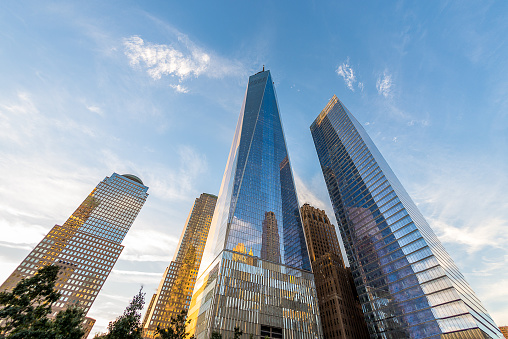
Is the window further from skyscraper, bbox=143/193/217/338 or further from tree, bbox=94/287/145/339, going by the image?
skyscraper, bbox=143/193/217/338

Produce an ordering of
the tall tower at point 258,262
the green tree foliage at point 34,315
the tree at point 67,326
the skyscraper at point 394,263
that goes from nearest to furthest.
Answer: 1. the green tree foliage at point 34,315
2. the tree at point 67,326
3. the tall tower at point 258,262
4. the skyscraper at point 394,263

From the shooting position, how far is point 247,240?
7662cm

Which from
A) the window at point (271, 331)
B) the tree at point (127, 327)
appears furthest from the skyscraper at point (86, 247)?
the tree at point (127, 327)

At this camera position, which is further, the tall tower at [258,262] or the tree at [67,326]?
the tall tower at [258,262]

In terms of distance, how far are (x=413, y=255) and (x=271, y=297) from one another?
157 ft

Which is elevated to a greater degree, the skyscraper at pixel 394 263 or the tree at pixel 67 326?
the skyscraper at pixel 394 263

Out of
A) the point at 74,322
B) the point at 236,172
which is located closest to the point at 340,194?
the point at 236,172

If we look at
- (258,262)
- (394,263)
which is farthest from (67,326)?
(394,263)

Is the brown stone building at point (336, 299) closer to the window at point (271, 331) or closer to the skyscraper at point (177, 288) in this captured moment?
the window at point (271, 331)

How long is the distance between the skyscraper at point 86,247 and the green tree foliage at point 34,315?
139456 mm

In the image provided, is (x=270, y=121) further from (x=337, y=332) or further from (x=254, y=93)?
(x=337, y=332)

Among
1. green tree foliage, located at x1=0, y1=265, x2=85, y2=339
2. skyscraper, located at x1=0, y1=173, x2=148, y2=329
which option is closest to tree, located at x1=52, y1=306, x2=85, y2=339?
green tree foliage, located at x1=0, y1=265, x2=85, y2=339

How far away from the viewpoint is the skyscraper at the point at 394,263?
61.7 meters

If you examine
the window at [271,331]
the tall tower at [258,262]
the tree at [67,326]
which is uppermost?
the tall tower at [258,262]
